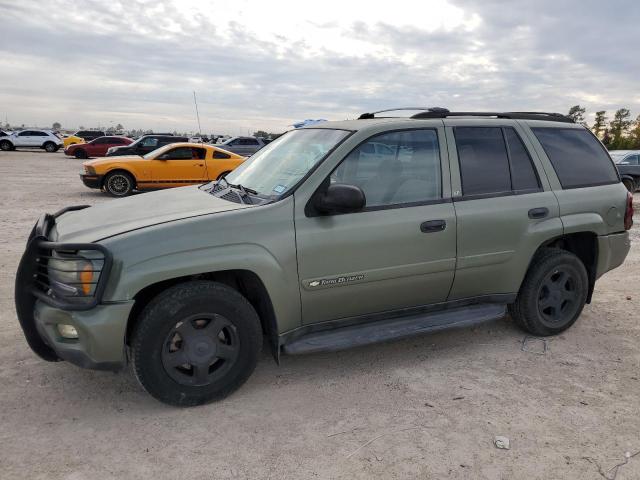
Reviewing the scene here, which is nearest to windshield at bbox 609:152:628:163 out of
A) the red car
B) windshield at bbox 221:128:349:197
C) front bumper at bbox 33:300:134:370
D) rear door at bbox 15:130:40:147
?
windshield at bbox 221:128:349:197

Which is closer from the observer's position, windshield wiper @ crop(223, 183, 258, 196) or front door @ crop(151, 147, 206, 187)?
windshield wiper @ crop(223, 183, 258, 196)

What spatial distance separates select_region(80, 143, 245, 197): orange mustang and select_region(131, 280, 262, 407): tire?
1012 cm

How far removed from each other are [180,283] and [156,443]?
2.98 feet

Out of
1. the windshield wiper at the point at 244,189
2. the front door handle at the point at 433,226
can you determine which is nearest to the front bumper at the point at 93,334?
the windshield wiper at the point at 244,189

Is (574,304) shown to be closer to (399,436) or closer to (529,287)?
(529,287)

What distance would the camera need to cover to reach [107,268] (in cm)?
281

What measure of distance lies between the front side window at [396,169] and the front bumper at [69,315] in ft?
5.28

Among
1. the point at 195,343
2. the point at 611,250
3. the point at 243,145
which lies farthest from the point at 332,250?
the point at 243,145

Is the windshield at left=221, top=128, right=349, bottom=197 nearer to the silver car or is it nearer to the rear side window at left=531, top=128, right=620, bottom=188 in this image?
the rear side window at left=531, top=128, right=620, bottom=188

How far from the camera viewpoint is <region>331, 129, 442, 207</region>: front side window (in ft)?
11.5

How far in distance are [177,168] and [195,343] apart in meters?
10.8

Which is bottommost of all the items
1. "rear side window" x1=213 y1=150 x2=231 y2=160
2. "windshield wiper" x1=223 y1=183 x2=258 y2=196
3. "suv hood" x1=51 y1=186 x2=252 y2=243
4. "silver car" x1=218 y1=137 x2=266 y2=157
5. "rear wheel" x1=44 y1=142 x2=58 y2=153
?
"suv hood" x1=51 y1=186 x2=252 y2=243

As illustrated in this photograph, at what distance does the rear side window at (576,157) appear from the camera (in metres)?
4.24

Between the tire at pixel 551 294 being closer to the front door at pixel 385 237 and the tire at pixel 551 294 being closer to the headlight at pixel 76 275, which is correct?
the front door at pixel 385 237
